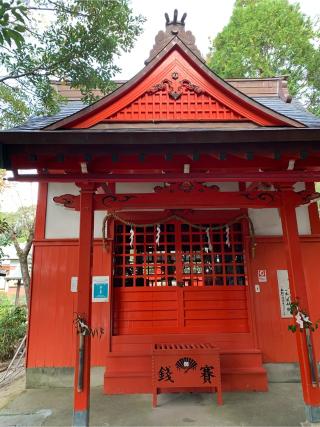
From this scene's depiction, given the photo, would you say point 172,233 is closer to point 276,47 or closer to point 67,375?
point 67,375

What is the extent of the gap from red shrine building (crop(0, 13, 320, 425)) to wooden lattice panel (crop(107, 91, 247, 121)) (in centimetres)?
2

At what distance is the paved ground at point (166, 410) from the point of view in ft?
12.9

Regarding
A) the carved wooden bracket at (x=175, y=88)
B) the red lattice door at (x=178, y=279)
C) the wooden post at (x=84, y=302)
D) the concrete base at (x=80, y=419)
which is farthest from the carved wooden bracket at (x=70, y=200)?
the concrete base at (x=80, y=419)

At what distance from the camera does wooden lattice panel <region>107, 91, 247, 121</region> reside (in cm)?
446

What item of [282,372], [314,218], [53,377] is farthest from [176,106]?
[53,377]

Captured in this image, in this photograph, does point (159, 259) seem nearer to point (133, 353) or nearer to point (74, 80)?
point (133, 353)

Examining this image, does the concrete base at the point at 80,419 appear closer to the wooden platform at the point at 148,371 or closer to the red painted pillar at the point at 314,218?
the wooden platform at the point at 148,371

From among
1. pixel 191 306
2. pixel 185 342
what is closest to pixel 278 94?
pixel 191 306

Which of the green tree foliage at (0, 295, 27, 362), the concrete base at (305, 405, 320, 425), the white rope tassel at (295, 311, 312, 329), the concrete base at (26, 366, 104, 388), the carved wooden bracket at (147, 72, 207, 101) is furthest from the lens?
the green tree foliage at (0, 295, 27, 362)

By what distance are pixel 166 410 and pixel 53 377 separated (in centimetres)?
226

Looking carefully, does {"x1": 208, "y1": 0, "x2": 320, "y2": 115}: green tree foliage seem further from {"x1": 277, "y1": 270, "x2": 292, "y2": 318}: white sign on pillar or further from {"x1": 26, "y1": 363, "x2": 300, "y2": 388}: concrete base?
{"x1": 26, "y1": 363, "x2": 300, "y2": 388}: concrete base

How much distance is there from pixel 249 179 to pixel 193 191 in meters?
0.75

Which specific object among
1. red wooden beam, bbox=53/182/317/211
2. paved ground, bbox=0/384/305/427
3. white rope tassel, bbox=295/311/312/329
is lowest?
paved ground, bbox=0/384/305/427

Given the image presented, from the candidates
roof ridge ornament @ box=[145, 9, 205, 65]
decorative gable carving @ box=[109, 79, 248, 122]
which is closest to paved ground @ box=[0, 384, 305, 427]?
decorative gable carving @ box=[109, 79, 248, 122]
